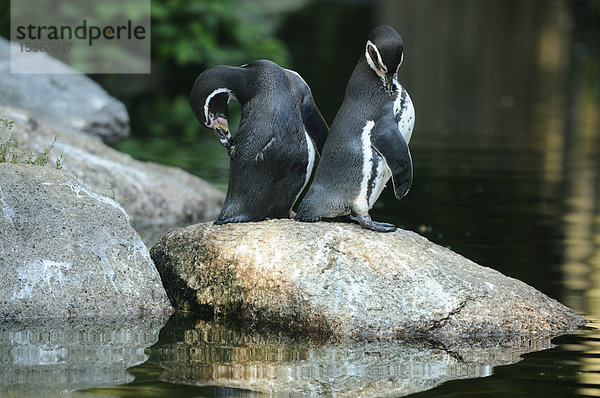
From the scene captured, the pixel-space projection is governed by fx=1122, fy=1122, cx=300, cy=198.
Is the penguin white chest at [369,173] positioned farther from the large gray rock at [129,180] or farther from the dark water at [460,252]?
the large gray rock at [129,180]

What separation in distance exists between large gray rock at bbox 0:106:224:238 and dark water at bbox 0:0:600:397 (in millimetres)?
1337

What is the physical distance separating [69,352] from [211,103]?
199 cm

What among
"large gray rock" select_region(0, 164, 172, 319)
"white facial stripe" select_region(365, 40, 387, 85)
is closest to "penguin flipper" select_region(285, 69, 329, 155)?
"white facial stripe" select_region(365, 40, 387, 85)

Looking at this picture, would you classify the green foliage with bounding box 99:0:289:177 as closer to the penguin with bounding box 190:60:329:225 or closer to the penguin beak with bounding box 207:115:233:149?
the penguin with bounding box 190:60:329:225

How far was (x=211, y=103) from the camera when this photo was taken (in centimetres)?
716

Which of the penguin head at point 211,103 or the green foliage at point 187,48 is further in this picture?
the green foliage at point 187,48

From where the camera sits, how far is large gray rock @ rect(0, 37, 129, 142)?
13547 millimetres

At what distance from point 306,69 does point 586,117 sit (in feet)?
23.7

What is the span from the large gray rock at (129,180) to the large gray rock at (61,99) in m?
2.42

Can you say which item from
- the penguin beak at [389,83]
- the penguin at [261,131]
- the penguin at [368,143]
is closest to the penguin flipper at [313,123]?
the penguin at [261,131]

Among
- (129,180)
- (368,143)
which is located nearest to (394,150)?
(368,143)

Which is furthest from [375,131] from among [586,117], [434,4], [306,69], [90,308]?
[434,4]

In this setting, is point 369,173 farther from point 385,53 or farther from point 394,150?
point 385,53

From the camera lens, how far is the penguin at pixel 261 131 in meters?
7.16
